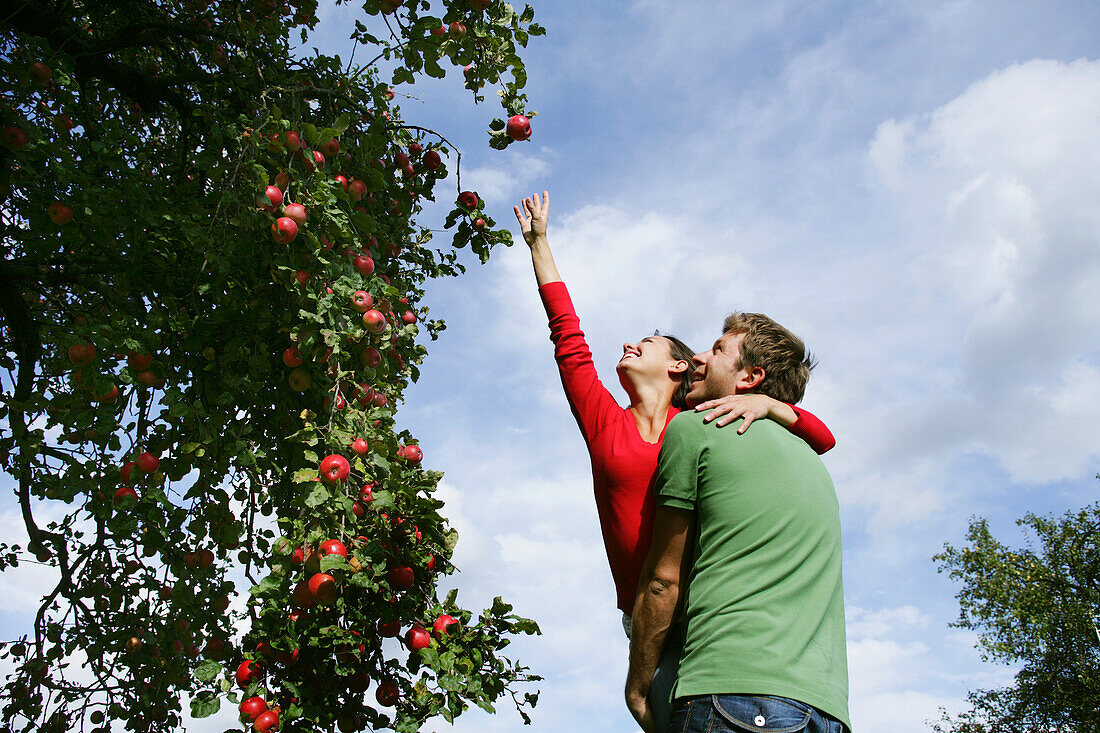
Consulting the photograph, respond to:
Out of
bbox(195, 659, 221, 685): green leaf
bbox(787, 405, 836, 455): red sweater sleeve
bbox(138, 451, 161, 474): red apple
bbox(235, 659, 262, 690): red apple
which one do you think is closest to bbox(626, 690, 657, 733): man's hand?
bbox(787, 405, 836, 455): red sweater sleeve

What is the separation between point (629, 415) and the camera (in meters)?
2.38

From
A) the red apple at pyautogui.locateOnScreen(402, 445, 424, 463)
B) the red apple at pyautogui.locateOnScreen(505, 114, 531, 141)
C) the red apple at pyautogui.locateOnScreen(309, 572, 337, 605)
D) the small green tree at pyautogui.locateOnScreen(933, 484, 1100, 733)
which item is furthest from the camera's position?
the small green tree at pyautogui.locateOnScreen(933, 484, 1100, 733)

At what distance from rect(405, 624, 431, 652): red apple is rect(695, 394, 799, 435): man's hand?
150cm

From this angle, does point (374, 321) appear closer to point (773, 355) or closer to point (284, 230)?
point (284, 230)

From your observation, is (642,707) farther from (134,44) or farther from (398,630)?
(134,44)

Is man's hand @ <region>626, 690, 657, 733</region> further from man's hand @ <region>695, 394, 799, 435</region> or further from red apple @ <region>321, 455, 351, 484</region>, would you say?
red apple @ <region>321, 455, 351, 484</region>

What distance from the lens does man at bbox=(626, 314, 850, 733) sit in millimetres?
1488

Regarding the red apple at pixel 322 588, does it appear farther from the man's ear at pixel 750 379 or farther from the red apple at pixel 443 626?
the man's ear at pixel 750 379

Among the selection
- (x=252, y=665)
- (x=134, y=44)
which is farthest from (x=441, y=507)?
(x=134, y=44)

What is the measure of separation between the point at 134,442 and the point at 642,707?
2588 mm

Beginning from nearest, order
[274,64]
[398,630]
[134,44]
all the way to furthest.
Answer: [398,630]
[274,64]
[134,44]

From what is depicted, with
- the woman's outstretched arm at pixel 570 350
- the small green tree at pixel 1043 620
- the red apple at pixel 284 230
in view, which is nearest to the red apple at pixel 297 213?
the red apple at pixel 284 230

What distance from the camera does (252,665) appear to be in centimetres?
266

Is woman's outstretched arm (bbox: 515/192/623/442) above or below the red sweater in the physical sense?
Answer: above
